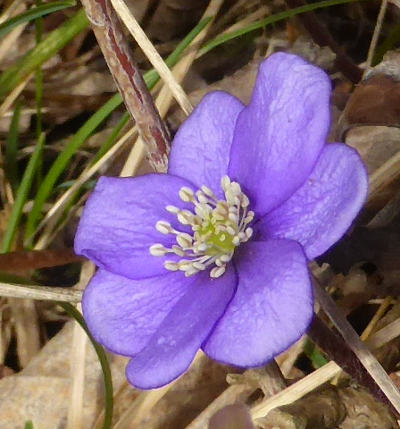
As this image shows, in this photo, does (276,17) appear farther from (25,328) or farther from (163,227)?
(25,328)

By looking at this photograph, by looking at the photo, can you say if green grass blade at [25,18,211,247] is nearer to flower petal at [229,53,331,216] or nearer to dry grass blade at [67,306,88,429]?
dry grass blade at [67,306,88,429]

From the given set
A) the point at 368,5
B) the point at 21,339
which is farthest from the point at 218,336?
the point at 368,5

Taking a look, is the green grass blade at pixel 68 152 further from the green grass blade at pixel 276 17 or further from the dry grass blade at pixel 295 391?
the dry grass blade at pixel 295 391

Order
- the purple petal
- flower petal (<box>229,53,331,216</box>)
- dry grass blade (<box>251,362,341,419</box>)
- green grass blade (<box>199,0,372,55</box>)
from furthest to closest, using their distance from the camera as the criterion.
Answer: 1. green grass blade (<box>199,0,372,55</box>)
2. dry grass blade (<box>251,362,341,419</box>)
3. flower petal (<box>229,53,331,216</box>)
4. the purple petal

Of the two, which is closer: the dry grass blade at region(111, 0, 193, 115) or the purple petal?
the purple petal

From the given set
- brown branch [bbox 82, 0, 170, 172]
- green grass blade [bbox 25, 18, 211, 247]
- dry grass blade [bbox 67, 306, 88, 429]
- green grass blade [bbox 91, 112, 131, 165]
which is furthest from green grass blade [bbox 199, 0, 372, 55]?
dry grass blade [bbox 67, 306, 88, 429]

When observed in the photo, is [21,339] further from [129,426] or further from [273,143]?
[273,143]

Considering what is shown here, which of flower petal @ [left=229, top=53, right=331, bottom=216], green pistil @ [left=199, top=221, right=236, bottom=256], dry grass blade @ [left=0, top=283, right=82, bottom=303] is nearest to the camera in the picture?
flower petal @ [left=229, top=53, right=331, bottom=216]
